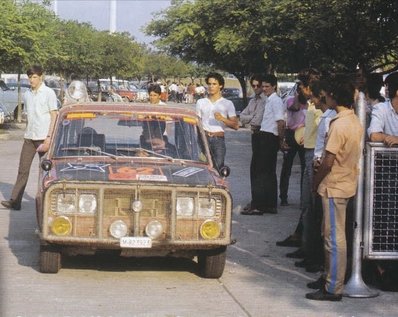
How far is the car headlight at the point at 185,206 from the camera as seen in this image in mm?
8641

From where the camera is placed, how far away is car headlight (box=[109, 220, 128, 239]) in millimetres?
8484

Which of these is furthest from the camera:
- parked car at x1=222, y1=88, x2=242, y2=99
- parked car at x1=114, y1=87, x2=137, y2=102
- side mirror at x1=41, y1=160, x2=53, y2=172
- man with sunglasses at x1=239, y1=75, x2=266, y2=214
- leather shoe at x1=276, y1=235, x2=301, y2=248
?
parked car at x1=114, y1=87, x2=137, y2=102

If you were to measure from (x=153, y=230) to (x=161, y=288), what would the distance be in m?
0.54

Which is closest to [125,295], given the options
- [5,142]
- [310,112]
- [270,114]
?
[310,112]

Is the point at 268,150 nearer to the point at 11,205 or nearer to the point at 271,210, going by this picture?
the point at 271,210

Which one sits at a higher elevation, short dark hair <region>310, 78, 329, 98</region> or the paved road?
short dark hair <region>310, 78, 329, 98</region>

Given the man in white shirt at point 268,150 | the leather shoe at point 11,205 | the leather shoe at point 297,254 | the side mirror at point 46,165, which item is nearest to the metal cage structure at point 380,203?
the leather shoe at point 297,254

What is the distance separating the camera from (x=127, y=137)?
970 centimetres

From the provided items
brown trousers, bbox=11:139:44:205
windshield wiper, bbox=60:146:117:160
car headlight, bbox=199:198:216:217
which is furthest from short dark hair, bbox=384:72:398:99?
brown trousers, bbox=11:139:44:205

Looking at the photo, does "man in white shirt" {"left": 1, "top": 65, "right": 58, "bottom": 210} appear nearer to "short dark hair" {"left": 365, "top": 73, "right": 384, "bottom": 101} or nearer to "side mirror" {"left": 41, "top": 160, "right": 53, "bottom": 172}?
"side mirror" {"left": 41, "top": 160, "right": 53, "bottom": 172}

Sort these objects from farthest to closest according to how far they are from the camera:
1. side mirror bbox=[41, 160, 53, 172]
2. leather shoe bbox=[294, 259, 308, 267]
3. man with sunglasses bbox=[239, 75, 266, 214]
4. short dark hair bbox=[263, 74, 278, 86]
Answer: man with sunglasses bbox=[239, 75, 266, 214]
short dark hair bbox=[263, 74, 278, 86]
leather shoe bbox=[294, 259, 308, 267]
side mirror bbox=[41, 160, 53, 172]

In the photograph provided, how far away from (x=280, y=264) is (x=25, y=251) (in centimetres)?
276

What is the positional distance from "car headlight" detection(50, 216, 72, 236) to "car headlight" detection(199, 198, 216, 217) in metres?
1.21

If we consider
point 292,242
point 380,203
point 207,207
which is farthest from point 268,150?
point 380,203
